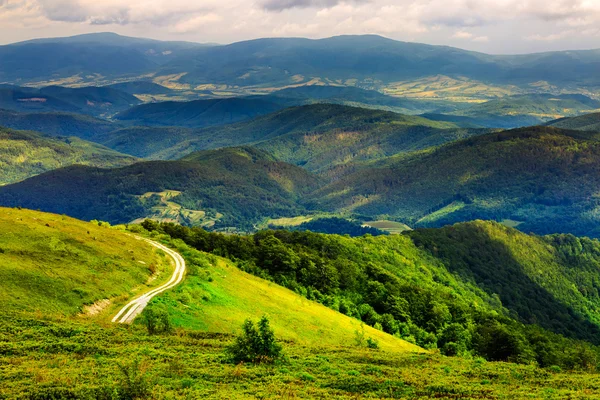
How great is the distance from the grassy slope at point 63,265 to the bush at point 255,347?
19.1m

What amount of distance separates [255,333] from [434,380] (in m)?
16.6

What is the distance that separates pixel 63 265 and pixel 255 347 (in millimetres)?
29513

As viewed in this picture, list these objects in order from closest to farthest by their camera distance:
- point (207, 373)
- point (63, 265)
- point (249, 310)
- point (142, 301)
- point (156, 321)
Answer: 1. point (207, 373)
2. point (156, 321)
3. point (142, 301)
4. point (63, 265)
5. point (249, 310)

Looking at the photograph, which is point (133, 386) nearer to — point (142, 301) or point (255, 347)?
point (255, 347)

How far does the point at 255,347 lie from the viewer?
45.8 meters

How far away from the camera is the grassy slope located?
52350 millimetres

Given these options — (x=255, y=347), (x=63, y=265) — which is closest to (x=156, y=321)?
(x=255, y=347)

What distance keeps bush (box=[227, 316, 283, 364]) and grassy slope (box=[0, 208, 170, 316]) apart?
1911cm

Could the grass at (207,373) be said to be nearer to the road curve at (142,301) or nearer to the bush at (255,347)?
the bush at (255,347)

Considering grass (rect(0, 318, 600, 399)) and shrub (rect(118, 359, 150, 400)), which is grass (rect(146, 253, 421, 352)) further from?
shrub (rect(118, 359, 150, 400))

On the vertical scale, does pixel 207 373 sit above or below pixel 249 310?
above

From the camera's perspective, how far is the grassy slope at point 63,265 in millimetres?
52350

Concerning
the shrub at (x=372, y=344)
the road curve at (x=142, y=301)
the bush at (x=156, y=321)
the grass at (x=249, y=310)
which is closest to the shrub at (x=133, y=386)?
the bush at (x=156, y=321)

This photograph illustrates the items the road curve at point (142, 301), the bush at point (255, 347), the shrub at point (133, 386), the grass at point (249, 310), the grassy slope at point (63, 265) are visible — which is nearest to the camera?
the shrub at point (133, 386)
